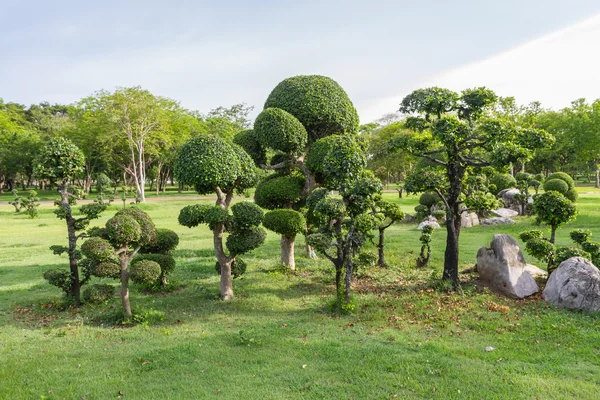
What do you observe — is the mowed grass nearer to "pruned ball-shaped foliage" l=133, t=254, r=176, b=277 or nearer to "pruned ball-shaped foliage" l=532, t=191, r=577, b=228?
"pruned ball-shaped foliage" l=133, t=254, r=176, b=277

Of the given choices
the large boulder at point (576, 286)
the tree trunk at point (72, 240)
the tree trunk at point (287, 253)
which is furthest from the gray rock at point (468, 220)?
the tree trunk at point (72, 240)

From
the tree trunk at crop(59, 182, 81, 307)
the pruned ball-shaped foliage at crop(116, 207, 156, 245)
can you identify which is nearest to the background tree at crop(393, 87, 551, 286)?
the pruned ball-shaped foliage at crop(116, 207, 156, 245)

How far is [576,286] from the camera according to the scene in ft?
27.4

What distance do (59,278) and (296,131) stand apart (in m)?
7.11

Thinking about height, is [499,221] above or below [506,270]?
below

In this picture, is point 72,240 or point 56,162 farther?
point 72,240

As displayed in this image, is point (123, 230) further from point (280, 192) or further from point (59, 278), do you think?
point (280, 192)

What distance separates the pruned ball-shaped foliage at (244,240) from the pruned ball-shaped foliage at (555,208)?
7.89 m

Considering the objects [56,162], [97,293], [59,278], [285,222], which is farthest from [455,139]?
[59,278]

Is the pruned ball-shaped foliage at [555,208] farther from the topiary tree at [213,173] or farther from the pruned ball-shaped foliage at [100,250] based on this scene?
the pruned ball-shaped foliage at [100,250]

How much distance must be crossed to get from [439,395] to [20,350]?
7.18 m

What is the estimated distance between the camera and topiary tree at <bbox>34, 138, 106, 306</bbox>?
27.9 feet

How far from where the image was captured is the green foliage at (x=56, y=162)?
846 centimetres

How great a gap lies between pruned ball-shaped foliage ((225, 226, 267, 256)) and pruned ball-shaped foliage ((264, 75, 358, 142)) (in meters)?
4.26
